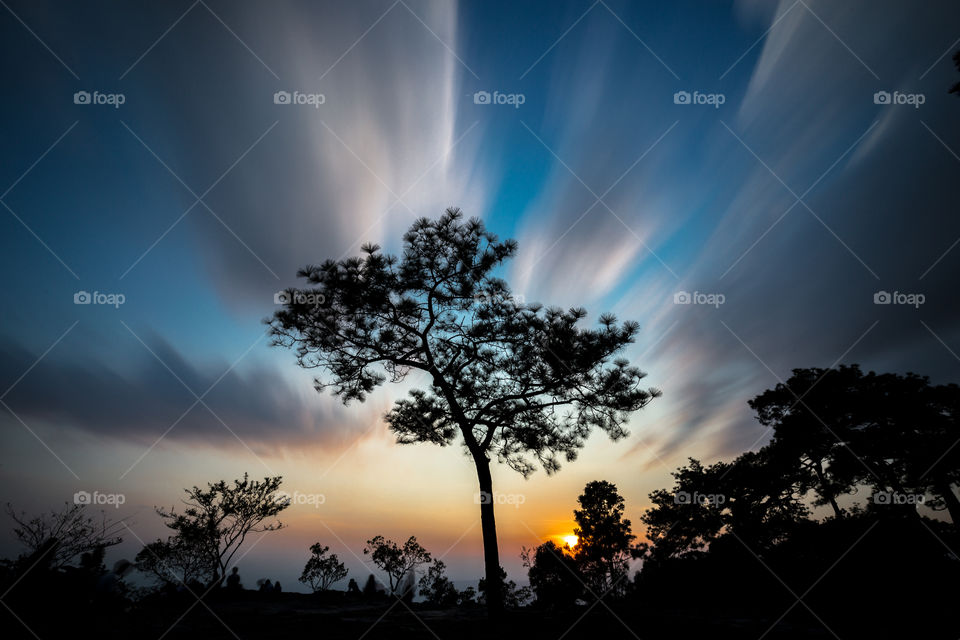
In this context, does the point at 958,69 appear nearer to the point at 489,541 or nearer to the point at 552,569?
the point at 489,541

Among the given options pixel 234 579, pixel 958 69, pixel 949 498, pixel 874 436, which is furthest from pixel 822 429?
pixel 234 579

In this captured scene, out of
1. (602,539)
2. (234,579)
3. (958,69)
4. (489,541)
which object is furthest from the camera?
(602,539)

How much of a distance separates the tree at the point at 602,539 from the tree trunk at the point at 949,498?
16428mm

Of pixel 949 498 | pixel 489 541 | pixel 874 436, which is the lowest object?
pixel 489 541

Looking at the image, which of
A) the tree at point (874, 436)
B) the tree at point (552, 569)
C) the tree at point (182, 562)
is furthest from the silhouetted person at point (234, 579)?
the tree at point (874, 436)

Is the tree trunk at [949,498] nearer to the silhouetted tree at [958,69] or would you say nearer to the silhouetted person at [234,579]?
the silhouetted tree at [958,69]

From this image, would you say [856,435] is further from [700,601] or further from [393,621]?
[393,621]

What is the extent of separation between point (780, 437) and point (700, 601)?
23.8 feet

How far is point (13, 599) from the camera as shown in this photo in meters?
5.49

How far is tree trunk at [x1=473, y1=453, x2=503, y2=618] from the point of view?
28.3 ft

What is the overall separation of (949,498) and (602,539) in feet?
58.9

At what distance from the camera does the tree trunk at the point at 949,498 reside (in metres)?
12.8

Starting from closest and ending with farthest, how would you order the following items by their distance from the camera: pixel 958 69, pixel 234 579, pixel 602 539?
pixel 958 69 → pixel 234 579 → pixel 602 539

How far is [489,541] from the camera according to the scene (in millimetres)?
9391
